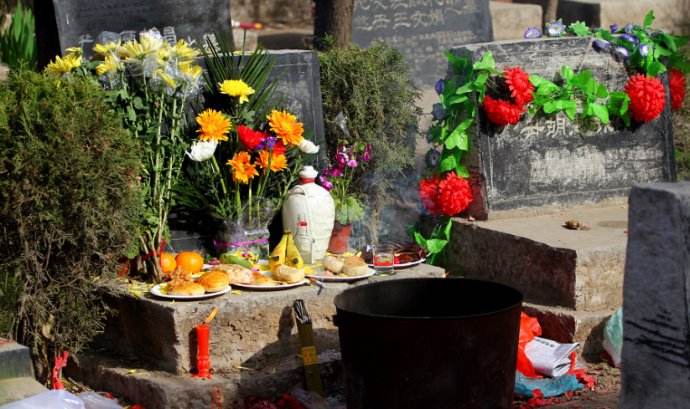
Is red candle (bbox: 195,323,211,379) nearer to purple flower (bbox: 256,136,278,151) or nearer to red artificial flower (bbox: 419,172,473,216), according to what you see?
purple flower (bbox: 256,136,278,151)

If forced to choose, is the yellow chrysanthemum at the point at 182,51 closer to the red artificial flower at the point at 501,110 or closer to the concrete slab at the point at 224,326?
the concrete slab at the point at 224,326

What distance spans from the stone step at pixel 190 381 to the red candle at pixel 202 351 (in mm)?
49

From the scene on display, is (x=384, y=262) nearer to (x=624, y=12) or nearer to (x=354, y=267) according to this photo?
(x=354, y=267)

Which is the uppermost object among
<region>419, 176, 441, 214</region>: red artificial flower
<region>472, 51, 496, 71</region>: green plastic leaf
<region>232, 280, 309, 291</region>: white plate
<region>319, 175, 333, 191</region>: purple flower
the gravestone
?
the gravestone

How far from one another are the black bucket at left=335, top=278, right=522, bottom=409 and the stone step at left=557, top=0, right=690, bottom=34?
9.39m

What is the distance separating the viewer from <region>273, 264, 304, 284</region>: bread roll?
21.6 feet

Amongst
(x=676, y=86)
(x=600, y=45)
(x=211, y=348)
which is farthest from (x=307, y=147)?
(x=676, y=86)

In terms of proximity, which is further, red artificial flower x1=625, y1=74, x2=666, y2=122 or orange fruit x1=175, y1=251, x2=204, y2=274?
red artificial flower x1=625, y1=74, x2=666, y2=122

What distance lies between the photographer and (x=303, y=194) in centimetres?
720

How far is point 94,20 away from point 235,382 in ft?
9.80

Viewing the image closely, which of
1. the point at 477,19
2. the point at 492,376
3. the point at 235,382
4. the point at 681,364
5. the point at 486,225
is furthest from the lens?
the point at 477,19

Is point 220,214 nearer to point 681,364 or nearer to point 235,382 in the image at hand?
point 235,382

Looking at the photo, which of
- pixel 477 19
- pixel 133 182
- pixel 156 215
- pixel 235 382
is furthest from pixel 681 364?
pixel 477 19

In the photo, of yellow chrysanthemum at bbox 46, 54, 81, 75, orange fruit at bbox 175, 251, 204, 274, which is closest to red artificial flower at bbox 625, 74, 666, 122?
orange fruit at bbox 175, 251, 204, 274
